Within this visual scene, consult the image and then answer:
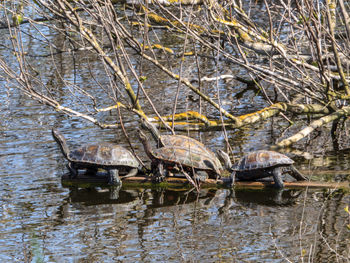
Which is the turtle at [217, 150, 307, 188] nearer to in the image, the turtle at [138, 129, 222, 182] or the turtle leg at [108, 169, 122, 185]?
the turtle at [138, 129, 222, 182]

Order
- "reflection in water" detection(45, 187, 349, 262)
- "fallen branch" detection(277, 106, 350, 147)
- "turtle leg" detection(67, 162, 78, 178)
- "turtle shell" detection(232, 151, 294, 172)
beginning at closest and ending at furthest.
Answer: "reflection in water" detection(45, 187, 349, 262), "turtle shell" detection(232, 151, 294, 172), "turtle leg" detection(67, 162, 78, 178), "fallen branch" detection(277, 106, 350, 147)

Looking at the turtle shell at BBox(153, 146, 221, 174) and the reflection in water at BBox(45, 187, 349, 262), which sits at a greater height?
the turtle shell at BBox(153, 146, 221, 174)

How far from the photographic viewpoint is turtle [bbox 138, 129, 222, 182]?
26.8 feet

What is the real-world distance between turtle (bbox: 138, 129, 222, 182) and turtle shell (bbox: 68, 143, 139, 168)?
1.16 feet

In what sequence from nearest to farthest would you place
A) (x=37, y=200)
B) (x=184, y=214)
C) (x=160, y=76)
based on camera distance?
1. (x=184, y=214)
2. (x=37, y=200)
3. (x=160, y=76)

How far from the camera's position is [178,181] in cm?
843

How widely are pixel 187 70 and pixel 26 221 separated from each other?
884 cm

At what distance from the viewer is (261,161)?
788 centimetres

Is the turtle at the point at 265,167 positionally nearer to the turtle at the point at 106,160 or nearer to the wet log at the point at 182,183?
the wet log at the point at 182,183

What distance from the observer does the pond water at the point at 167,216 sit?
6.32 meters

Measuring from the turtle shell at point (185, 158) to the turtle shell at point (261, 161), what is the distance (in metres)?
0.37

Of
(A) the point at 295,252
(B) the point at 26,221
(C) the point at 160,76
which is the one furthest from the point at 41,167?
(C) the point at 160,76

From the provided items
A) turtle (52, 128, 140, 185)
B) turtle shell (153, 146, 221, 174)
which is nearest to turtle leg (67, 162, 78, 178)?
turtle (52, 128, 140, 185)

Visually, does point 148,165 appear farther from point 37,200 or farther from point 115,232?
point 115,232
